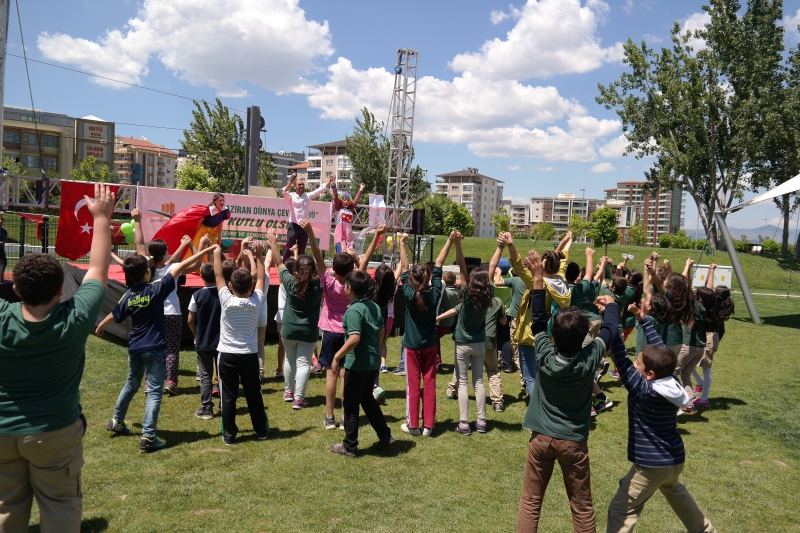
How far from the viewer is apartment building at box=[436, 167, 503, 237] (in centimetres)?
Answer: 15175

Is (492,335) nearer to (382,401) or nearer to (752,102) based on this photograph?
(382,401)

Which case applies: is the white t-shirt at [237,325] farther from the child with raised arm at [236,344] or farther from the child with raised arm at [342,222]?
the child with raised arm at [342,222]

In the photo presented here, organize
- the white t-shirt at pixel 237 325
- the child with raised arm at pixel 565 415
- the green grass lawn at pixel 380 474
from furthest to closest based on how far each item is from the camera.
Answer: the white t-shirt at pixel 237 325 → the green grass lawn at pixel 380 474 → the child with raised arm at pixel 565 415

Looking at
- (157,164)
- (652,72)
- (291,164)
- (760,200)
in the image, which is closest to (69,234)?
(760,200)

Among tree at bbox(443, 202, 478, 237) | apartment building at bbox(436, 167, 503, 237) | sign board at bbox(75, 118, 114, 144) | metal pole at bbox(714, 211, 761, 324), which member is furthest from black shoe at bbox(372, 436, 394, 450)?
apartment building at bbox(436, 167, 503, 237)

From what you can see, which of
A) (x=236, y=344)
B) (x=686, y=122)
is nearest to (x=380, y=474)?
(x=236, y=344)

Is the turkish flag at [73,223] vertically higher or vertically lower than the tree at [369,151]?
lower

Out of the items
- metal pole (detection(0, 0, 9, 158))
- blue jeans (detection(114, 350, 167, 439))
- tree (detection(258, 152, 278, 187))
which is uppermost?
tree (detection(258, 152, 278, 187))

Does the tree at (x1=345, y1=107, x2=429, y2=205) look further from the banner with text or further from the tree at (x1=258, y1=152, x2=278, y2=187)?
the banner with text

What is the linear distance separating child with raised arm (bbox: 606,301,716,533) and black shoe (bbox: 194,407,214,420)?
418 centimetres

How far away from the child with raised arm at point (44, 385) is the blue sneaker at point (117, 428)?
2709 mm

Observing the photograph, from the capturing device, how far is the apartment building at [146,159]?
4818 inches

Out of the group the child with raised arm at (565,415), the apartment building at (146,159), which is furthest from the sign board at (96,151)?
the child with raised arm at (565,415)

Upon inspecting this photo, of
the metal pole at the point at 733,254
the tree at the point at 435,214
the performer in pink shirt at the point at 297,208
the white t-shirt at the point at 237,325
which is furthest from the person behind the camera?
the tree at the point at 435,214
